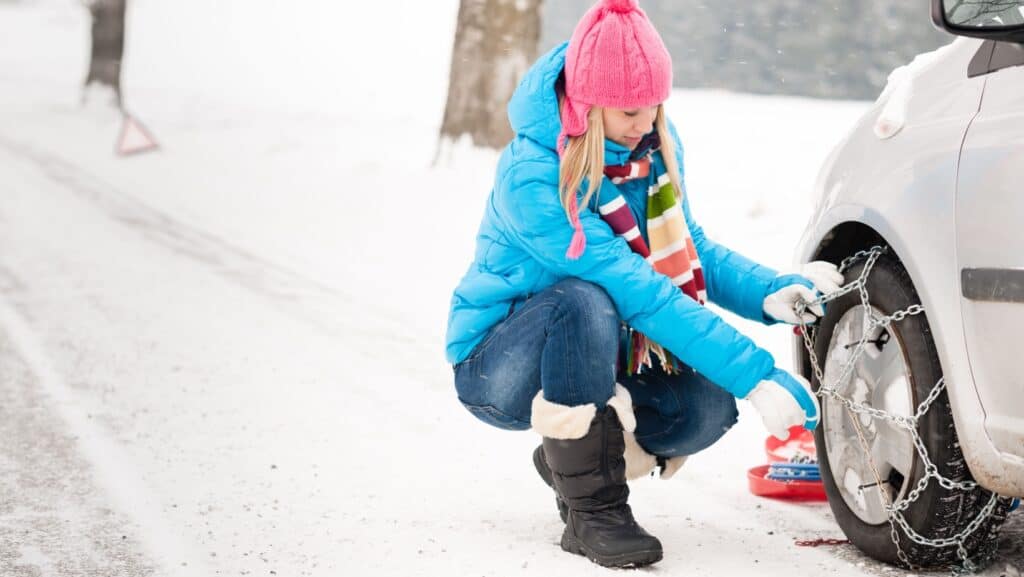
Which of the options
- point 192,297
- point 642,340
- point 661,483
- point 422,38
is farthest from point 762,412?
point 422,38

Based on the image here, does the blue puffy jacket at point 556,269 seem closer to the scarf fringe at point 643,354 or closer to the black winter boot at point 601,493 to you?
the scarf fringe at point 643,354

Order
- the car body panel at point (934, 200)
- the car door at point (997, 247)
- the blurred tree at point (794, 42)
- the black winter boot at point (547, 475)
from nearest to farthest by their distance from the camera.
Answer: the car door at point (997, 247) < the car body panel at point (934, 200) < the black winter boot at point (547, 475) < the blurred tree at point (794, 42)

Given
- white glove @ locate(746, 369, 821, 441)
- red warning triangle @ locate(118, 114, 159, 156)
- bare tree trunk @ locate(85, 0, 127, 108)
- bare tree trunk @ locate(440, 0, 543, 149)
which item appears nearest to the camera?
white glove @ locate(746, 369, 821, 441)

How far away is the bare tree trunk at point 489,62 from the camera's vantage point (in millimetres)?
11000

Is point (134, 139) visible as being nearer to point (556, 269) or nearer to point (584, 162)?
point (556, 269)

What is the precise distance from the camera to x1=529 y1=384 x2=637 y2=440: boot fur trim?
3252mm

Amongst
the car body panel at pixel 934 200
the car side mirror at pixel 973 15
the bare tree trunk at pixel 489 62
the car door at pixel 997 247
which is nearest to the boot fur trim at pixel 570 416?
the car body panel at pixel 934 200

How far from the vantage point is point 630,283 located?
3.25m

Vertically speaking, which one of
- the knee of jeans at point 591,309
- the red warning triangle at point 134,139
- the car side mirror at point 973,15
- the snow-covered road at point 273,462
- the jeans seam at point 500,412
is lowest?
the red warning triangle at point 134,139

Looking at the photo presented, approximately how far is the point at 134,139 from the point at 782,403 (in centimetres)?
1385

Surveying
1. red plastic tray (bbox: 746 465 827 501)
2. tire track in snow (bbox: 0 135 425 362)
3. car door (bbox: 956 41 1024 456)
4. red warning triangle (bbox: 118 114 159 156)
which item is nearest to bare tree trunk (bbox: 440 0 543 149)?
tire track in snow (bbox: 0 135 425 362)

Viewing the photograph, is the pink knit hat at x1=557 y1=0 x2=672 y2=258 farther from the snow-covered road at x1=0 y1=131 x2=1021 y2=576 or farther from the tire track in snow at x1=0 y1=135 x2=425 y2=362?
the tire track in snow at x1=0 y1=135 x2=425 y2=362

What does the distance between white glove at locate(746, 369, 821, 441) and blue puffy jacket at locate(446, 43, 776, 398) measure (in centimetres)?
4

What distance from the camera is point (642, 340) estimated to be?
344cm
